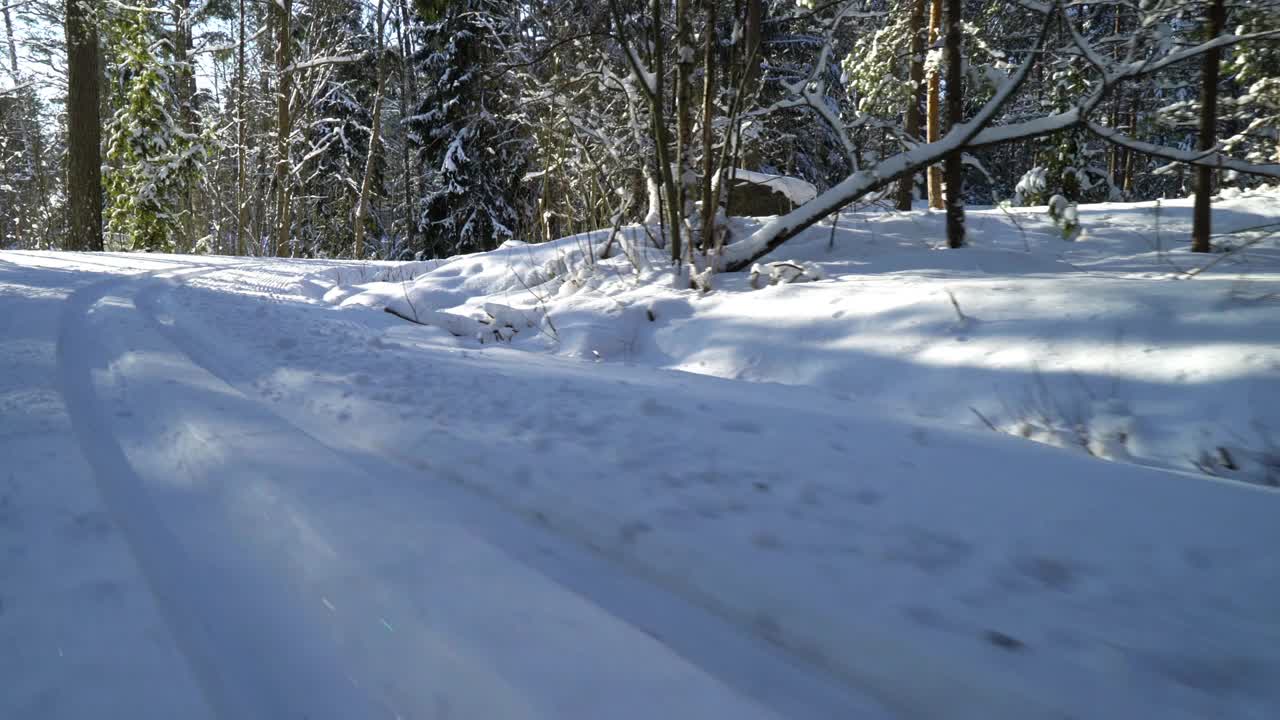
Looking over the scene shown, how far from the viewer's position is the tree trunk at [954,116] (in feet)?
14.4

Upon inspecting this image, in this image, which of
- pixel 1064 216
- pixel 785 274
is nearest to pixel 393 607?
pixel 785 274

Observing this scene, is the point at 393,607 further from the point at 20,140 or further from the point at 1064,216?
the point at 20,140

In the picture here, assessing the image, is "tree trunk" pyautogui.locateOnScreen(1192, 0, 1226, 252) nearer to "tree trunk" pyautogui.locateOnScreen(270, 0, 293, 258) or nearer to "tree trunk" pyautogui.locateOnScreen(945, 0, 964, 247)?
"tree trunk" pyautogui.locateOnScreen(945, 0, 964, 247)

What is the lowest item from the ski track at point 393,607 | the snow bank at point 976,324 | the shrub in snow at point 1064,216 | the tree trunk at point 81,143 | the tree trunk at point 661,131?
the ski track at point 393,607

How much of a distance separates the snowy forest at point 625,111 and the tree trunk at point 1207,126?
0.06 feet

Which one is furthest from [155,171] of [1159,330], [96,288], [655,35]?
[1159,330]

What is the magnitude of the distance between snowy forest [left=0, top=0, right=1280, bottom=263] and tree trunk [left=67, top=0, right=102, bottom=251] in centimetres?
4

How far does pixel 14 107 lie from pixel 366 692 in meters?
29.4

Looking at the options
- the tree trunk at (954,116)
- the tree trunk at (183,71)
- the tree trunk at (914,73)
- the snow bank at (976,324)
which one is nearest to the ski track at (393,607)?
the snow bank at (976,324)

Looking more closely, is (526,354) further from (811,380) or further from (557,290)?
(557,290)

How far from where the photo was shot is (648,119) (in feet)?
16.8

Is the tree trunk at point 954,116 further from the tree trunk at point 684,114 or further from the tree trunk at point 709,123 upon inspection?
the tree trunk at point 684,114

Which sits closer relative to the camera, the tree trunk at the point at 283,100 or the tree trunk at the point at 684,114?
the tree trunk at the point at 684,114

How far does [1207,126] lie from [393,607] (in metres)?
5.81
